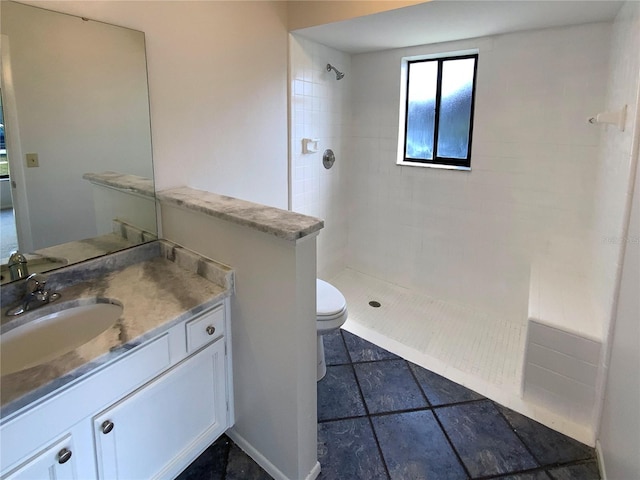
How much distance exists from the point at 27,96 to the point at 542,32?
2.68m

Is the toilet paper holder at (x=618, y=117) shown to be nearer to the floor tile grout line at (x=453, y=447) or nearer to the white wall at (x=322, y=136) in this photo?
the floor tile grout line at (x=453, y=447)

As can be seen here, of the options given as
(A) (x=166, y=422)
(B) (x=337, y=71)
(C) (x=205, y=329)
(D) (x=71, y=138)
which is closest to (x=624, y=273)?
(C) (x=205, y=329)

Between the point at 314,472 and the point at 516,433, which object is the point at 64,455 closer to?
the point at 314,472

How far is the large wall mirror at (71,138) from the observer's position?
1310mm

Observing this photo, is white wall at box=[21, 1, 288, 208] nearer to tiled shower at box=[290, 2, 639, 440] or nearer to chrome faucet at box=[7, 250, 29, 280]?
tiled shower at box=[290, 2, 639, 440]

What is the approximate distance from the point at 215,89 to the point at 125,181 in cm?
70

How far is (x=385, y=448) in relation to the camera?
166 centimetres

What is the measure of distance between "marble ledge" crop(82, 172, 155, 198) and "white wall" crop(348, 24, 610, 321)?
6.53 feet

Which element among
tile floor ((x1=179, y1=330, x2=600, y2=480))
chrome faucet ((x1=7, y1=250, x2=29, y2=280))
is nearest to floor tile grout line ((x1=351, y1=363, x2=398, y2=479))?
tile floor ((x1=179, y1=330, x2=600, y2=480))

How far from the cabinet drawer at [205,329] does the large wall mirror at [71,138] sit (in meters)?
0.56

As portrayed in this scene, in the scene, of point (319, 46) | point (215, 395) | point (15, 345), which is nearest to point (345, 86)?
point (319, 46)

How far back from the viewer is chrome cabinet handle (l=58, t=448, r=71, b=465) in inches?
39.5

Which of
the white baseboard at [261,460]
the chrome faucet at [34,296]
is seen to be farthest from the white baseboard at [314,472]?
the chrome faucet at [34,296]

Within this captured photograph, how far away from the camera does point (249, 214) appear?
1402mm
